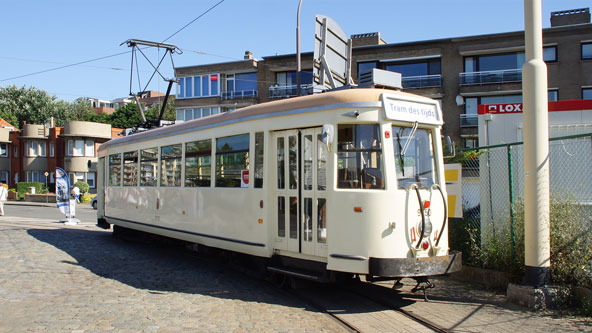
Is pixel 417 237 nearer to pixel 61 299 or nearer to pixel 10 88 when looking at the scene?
pixel 61 299

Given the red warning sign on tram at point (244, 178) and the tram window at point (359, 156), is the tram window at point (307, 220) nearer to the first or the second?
the tram window at point (359, 156)

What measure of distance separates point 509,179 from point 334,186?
3112mm

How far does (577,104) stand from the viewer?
518 inches

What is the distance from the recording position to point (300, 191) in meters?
7.35

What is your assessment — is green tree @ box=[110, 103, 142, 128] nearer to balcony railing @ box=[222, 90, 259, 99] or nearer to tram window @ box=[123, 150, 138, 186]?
balcony railing @ box=[222, 90, 259, 99]

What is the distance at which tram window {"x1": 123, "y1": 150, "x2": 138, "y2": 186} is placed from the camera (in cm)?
1240

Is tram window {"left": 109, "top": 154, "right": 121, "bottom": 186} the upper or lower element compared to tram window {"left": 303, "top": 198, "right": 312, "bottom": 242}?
upper

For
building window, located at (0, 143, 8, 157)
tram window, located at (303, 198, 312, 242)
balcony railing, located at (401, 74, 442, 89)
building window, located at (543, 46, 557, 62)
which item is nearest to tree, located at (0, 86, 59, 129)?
building window, located at (0, 143, 8, 157)

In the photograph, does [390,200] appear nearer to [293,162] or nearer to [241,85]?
[293,162]

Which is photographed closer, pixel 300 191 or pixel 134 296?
pixel 300 191

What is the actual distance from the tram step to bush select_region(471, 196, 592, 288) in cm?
300

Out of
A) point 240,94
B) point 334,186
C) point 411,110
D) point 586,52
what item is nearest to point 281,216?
point 334,186

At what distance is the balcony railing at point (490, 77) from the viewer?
33.1 m

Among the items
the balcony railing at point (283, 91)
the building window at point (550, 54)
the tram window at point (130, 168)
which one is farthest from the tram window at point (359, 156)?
the balcony railing at point (283, 91)
